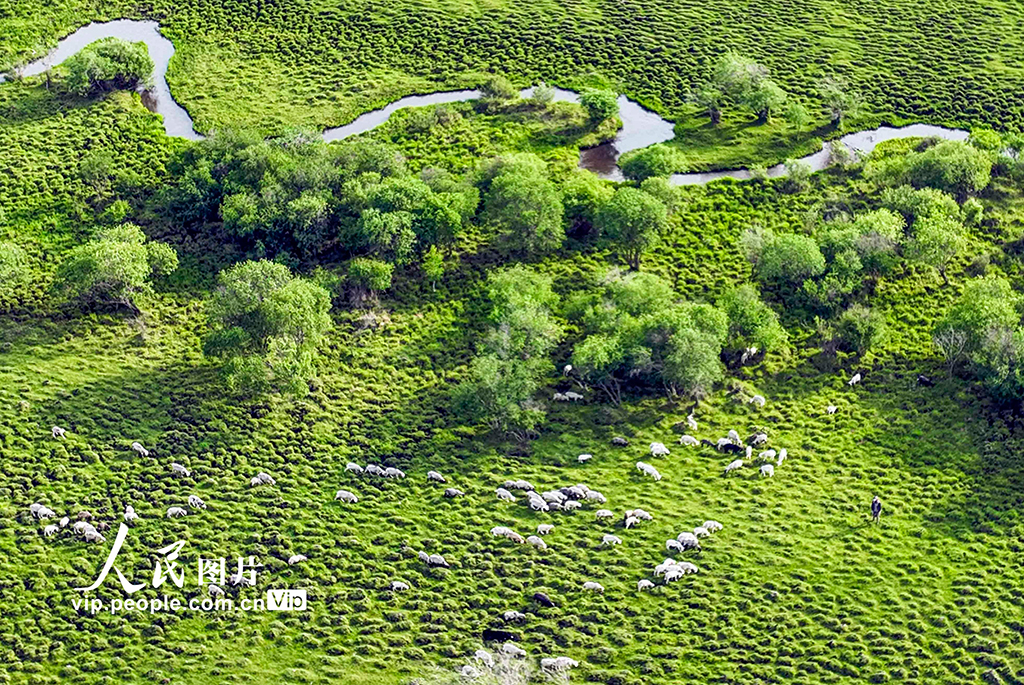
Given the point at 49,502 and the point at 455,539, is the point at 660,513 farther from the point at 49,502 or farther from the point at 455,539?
the point at 49,502

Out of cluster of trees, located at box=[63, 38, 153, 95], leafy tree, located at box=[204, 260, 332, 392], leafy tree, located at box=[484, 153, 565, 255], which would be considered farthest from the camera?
cluster of trees, located at box=[63, 38, 153, 95]

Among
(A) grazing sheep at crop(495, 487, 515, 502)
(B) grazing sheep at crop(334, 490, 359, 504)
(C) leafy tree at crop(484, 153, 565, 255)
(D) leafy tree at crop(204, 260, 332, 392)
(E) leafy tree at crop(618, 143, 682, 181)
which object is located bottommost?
(B) grazing sheep at crop(334, 490, 359, 504)

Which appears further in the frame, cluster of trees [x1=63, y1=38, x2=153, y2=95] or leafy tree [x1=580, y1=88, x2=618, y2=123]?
cluster of trees [x1=63, y1=38, x2=153, y2=95]

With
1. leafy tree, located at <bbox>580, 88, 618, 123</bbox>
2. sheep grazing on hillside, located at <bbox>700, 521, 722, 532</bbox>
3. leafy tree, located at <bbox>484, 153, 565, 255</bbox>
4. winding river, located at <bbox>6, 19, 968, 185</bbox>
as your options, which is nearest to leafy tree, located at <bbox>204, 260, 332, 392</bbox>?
leafy tree, located at <bbox>484, 153, 565, 255</bbox>

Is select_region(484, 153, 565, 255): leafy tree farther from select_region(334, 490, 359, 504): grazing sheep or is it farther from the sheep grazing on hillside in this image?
the sheep grazing on hillside

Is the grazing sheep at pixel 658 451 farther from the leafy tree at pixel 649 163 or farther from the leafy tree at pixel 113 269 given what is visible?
the leafy tree at pixel 113 269

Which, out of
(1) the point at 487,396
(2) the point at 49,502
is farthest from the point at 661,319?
(2) the point at 49,502

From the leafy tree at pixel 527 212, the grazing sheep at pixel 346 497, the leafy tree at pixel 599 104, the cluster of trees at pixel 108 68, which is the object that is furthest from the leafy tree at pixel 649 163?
the cluster of trees at pixel 108 68
